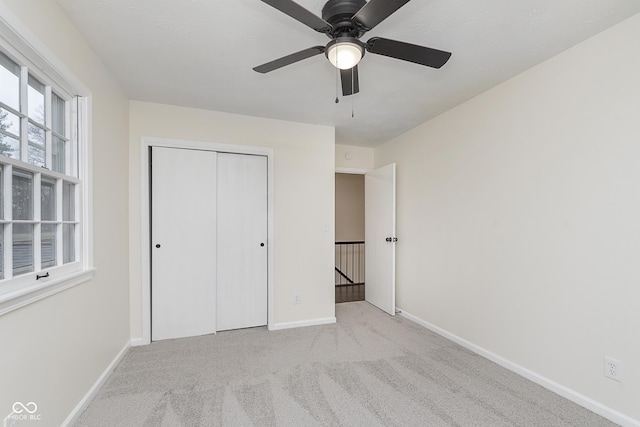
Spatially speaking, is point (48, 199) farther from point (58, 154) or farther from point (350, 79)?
point (350, 79)

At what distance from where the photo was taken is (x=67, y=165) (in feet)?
5.98

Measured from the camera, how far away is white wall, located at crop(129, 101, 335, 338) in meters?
3.11

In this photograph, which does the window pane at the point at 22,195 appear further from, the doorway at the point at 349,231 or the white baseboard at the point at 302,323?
the doorway at the point at 349,231

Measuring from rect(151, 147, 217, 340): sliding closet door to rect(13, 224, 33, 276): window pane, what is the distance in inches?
59.6

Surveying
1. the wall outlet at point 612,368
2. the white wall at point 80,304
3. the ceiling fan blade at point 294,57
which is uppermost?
the ceiling fan blade at point 294,57

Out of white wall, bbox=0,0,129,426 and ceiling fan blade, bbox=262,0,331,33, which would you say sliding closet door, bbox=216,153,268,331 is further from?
ceiling fan blade, bbox=262,0,331,33

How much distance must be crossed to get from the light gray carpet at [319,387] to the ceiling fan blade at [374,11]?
227cm

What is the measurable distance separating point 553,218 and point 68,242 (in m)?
3.44

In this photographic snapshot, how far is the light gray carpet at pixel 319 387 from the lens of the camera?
1.78m

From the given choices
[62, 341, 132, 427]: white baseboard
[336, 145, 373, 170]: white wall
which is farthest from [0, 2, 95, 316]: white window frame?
[336, 145, 373, 170]: white wall

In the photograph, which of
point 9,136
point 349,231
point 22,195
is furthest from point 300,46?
point 349,231

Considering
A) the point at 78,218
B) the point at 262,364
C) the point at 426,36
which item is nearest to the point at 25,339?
the point at 78,218

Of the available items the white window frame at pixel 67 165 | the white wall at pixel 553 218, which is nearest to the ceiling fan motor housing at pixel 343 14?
the white window frame at pixel 67 165

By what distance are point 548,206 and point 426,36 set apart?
156 cm
